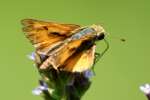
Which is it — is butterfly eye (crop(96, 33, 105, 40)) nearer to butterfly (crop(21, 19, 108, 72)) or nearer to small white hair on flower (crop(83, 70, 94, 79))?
butterfly (crop(21, 19, 108, 72))

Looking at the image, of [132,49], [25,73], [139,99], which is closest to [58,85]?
[139,99]

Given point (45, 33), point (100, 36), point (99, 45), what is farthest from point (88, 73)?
point (99, 45)

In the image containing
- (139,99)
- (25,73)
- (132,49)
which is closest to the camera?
(139,99)

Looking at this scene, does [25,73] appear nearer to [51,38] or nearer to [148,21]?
[148,21]

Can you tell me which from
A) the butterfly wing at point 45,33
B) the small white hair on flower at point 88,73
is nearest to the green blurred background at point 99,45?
the butterfly wing at point 45,33

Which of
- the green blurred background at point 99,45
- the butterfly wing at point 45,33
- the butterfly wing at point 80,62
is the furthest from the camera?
the green blurred background at point 99,45

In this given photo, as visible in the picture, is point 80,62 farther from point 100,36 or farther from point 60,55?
point 100,36

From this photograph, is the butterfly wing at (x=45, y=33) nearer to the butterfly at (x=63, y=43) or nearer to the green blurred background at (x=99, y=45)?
the butterfly at (x=63, y=43)

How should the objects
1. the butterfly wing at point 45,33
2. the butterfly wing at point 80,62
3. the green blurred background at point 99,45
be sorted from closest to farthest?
the butterfly wing at point 80,62 → the butterfly wing at point 45,33 → the green blurred background at point 99,45
